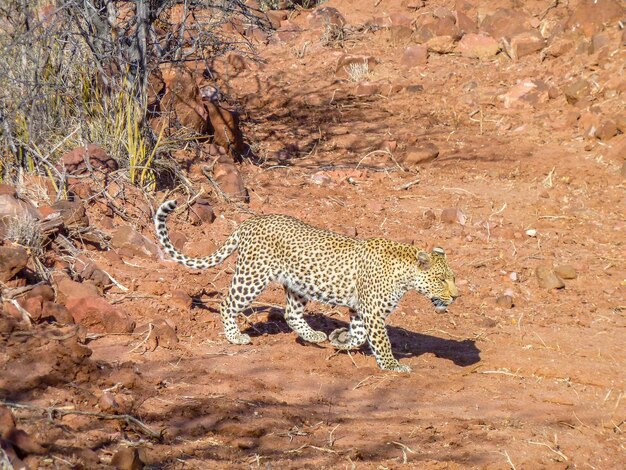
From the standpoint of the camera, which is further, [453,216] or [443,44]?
[443,44]

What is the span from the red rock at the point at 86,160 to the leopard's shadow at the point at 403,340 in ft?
9.25

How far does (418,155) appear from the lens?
1580cm

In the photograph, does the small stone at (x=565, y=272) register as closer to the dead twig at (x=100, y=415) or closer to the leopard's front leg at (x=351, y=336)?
the leopard's front leg at (x=351, y=336)

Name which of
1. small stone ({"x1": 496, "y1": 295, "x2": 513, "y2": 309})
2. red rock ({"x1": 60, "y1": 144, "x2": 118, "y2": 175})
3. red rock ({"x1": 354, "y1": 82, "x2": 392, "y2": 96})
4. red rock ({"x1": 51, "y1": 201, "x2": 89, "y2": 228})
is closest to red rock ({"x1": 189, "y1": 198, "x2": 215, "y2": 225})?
red rock ({"x1": 60, "y1": 144, "x2": 118, "y2": 175})

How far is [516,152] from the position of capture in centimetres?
1599

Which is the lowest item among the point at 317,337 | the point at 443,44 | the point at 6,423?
the point at 317,337

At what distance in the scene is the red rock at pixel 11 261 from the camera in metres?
8.59

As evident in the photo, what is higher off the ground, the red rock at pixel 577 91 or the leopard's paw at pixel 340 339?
the red rock at pixel 577 91

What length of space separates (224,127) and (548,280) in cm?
546

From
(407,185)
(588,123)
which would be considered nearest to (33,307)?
(407,185)

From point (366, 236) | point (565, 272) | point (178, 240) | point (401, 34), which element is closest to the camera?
point (178, 240)

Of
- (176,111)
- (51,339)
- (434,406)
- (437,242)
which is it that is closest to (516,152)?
(437,242)

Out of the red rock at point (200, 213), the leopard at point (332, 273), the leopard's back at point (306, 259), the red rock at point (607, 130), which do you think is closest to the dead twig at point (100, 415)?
the leopard at point (332, 273)

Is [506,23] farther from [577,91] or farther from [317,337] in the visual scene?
[317,337]
